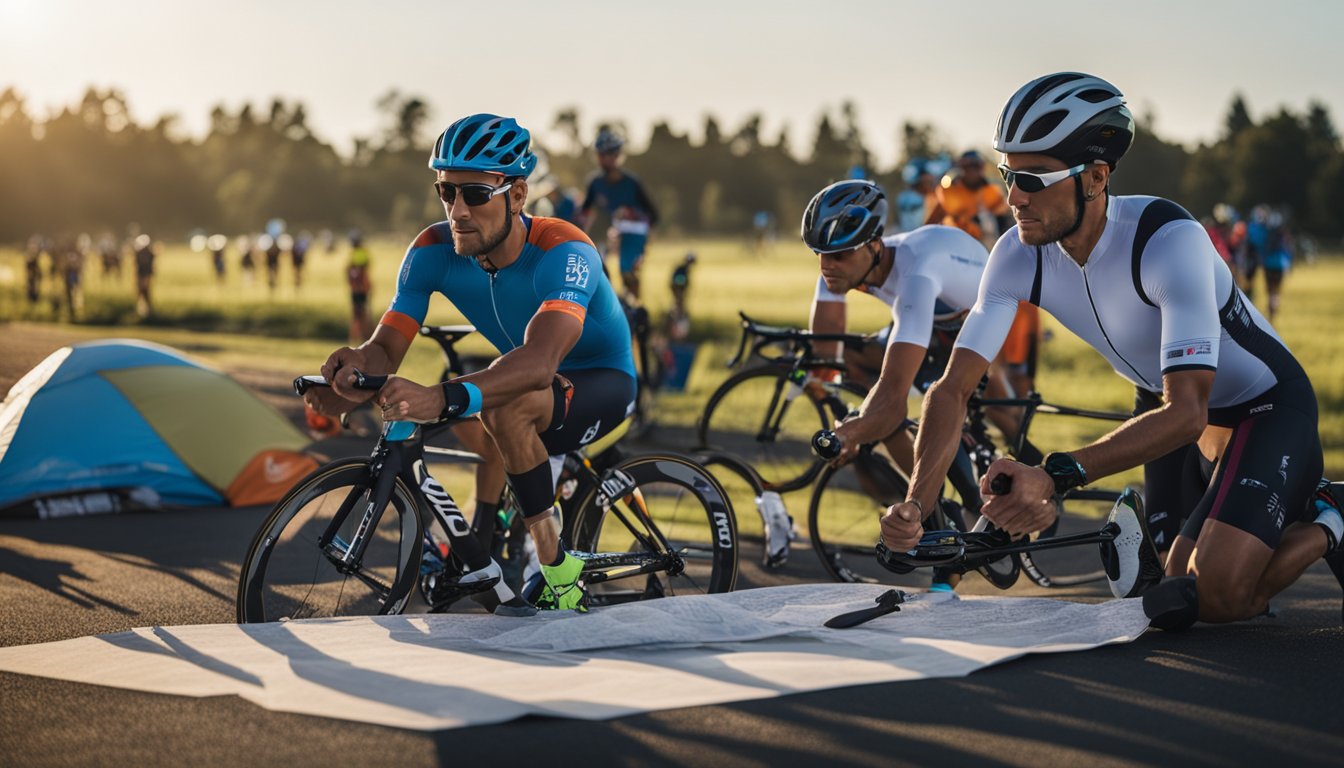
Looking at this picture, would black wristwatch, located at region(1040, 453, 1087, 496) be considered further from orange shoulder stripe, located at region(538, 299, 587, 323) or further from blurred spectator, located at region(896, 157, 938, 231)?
blurred spectator, located at region(896, 157, 938, 231)

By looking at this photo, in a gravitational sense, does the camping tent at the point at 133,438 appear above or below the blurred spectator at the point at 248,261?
below

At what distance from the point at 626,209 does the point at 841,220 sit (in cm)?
818

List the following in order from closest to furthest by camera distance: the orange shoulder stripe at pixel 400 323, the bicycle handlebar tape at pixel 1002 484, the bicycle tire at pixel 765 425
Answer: the bicycle handlebar tape at pixel 1002 484 < the orange shoulder stripe at pixel 400 323 < the bicycle tire at pixel 765 425

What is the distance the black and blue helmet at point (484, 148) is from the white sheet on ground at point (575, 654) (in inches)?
72.2

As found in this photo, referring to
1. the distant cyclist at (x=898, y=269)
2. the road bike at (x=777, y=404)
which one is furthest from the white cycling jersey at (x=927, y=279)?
the road bike at (x=777, y=404)

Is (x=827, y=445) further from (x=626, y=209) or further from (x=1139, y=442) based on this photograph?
(x=626, y=209)

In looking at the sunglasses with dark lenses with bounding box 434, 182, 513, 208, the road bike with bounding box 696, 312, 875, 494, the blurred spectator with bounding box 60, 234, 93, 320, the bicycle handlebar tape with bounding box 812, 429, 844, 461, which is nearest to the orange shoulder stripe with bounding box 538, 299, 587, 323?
the sunglasses with dark lenses with bounding box 434, 182, 513, 208

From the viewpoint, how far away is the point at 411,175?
151 metres

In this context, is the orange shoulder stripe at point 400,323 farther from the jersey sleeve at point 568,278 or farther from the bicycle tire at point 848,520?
the bicycle tire at point 848,520

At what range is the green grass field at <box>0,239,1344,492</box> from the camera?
19.2 meters

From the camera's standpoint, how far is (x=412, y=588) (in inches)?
234

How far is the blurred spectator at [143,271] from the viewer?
3841 cm

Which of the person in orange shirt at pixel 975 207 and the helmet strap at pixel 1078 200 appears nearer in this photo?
the helmet strap at pixel 1078 200

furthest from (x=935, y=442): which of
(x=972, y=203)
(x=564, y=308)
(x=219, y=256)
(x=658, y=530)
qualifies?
(x=219, y=256)
